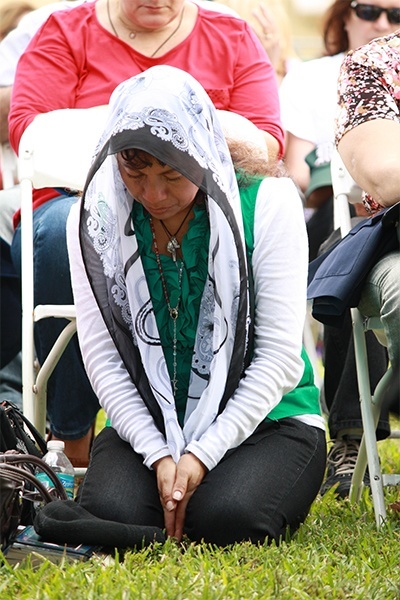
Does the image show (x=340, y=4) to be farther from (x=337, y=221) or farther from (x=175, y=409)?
(x=175, y=409)

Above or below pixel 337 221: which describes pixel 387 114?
above

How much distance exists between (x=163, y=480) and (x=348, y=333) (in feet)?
3.96

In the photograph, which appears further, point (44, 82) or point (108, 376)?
point (44, 82)

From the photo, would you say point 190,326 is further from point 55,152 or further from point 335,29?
point 335,29

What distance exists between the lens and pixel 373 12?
508 centimetres

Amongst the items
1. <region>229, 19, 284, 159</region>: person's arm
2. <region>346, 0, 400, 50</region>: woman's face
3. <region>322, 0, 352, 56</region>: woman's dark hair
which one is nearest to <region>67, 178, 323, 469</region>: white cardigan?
<region>229, 19, 284, 159</region>: person's arm

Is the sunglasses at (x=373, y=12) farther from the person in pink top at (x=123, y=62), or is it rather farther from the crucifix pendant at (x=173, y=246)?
the crucifix pendant at (x=173, y=246)

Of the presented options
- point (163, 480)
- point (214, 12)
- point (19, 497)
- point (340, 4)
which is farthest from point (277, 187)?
point (340, 4)

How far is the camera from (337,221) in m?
3.83

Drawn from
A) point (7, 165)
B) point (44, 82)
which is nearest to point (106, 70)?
point (44, 82)

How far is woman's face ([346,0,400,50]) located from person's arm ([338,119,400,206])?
73.8 inches

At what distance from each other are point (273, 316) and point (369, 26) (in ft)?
8.26

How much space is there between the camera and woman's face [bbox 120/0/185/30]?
4102mm

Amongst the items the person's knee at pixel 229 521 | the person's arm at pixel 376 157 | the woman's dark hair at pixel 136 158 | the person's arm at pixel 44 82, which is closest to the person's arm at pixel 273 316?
the person's knee at pixel 229 521
